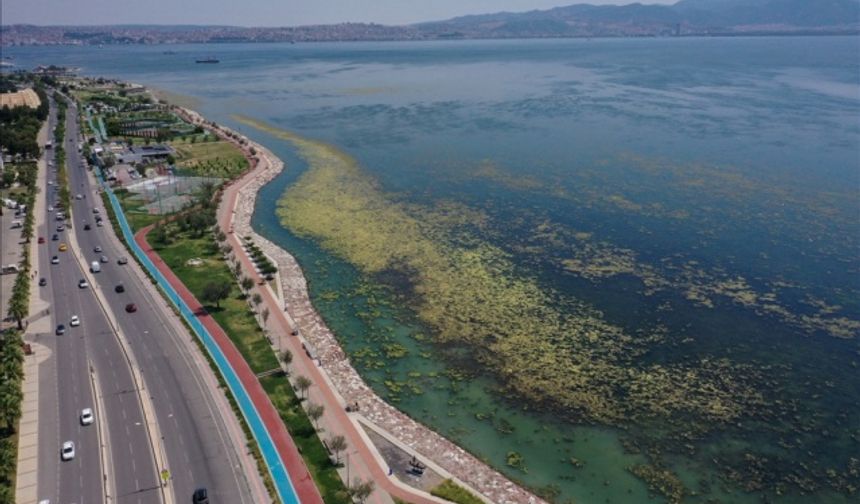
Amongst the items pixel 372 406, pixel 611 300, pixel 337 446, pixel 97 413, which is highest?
pixel 611 300

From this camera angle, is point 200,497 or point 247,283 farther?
point 247,283

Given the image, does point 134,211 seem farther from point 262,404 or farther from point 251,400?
point 262,404

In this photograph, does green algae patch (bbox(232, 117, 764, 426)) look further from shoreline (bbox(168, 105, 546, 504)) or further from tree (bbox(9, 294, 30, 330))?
tree (bbox(9, 294, 30, 330))

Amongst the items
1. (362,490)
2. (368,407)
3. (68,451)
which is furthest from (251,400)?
(362,490)

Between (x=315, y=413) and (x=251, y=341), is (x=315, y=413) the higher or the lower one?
the lower one

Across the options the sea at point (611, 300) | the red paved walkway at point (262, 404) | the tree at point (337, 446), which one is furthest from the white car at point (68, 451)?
the sea at point (611, 300)

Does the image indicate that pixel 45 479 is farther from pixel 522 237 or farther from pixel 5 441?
pixel 522 237

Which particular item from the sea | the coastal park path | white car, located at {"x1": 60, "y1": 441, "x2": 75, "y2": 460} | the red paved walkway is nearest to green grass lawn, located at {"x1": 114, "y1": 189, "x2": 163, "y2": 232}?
the sea
